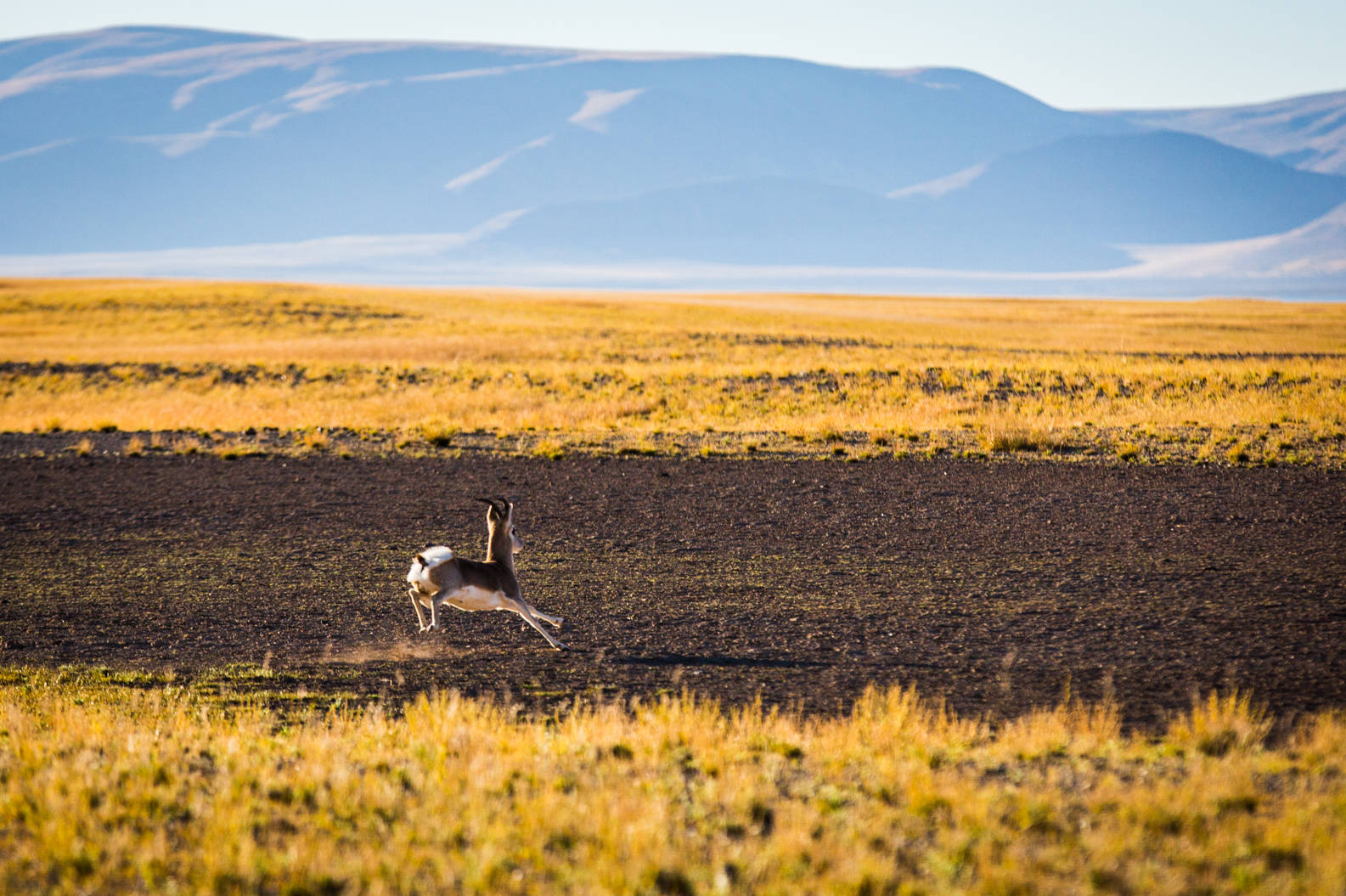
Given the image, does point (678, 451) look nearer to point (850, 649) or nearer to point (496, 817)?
point (850, 649)

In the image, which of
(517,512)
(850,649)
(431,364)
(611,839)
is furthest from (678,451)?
(431,364)

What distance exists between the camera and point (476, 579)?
8.60 meters

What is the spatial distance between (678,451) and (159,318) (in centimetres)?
4338

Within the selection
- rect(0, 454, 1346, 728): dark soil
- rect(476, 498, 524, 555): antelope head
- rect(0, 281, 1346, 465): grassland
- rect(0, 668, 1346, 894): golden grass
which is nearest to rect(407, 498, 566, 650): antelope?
rect(476, 498, 524, 555): antelope head

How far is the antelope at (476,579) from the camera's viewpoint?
27.6 ft

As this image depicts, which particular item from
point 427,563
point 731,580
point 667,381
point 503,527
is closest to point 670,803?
point 427,563

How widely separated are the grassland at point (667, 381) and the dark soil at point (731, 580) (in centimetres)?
350

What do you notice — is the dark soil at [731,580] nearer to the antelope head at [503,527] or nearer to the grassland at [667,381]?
the antelope head at [503,527]

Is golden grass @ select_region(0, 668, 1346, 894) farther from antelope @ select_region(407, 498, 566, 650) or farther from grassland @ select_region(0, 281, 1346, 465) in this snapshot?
grassland @ select_region(0, 281, 1346, 465)

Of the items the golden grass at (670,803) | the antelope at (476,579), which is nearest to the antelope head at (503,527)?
the antelope at (476,579)

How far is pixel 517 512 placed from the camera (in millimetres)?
15445

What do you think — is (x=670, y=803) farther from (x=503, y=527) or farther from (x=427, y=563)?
(x=503, y=527)

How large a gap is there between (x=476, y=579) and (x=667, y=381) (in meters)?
23.1

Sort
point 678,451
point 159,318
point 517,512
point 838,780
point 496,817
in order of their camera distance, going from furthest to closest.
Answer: point 159,318 → point 678,451 → point 517,512 → point 838,780 → point 496,817
